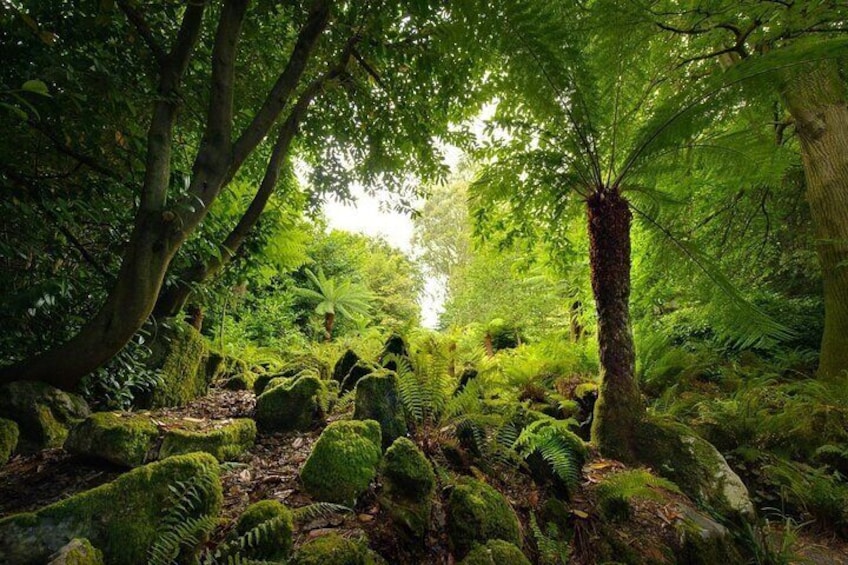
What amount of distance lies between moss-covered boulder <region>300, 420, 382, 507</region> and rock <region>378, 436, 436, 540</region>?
9cm

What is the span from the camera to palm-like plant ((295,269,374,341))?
920 centimetres

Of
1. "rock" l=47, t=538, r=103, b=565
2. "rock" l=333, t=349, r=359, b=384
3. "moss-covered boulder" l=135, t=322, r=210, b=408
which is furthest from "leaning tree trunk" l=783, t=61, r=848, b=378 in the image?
"moss-covered boulder" l=135, t=322, r=210, b=408

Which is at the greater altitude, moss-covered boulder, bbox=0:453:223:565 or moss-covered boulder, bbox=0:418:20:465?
moss-covered boulder, bbox=0:418:20:465

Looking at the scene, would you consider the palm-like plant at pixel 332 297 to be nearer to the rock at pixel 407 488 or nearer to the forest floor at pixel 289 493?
the forest floor at pixel 289 493

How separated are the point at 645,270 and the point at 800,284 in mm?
3222

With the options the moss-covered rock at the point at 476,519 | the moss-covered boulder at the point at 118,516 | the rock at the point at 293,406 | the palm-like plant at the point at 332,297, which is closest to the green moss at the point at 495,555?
Answer: the moss-covered rock at the point at 476,519

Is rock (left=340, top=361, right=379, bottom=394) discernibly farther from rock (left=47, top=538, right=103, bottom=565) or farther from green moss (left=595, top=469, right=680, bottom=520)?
rock (left=47, top=538, right=103, bottom=565)

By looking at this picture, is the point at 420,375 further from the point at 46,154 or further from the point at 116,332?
the point at 46,154

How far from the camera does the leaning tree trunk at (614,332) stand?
253 centimetres

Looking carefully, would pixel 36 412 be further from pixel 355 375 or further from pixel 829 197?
pixel 829 197

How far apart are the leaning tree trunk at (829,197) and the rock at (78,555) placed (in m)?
5.34

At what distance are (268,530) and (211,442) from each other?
897 mm

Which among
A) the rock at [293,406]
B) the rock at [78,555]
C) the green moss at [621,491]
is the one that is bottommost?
the rock at [78,555]

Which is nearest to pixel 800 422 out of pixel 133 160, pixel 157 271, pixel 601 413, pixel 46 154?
pixel 601 413
